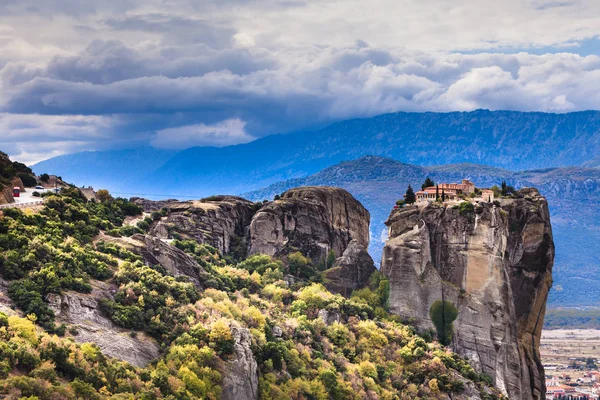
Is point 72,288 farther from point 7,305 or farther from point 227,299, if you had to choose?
point 227,299

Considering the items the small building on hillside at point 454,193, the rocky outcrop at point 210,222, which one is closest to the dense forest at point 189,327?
the rocky outcrop at point 210,222

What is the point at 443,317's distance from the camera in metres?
102

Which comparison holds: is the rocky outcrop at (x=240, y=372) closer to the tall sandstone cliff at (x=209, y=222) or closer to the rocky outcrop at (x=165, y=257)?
the rocky outcrop at (x=165, y=257)

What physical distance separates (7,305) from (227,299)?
90.6 ft

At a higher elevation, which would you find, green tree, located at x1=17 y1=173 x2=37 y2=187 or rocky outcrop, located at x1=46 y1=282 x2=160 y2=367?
green tree, located at x1=17 y1=173 x2=37 y2=187

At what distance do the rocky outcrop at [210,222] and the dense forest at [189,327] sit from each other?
3.56 m

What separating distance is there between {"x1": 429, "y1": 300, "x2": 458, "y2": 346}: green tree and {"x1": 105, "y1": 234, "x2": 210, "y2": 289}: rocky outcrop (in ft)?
100

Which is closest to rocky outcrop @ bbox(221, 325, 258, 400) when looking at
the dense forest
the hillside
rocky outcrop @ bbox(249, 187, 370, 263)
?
the dense forest

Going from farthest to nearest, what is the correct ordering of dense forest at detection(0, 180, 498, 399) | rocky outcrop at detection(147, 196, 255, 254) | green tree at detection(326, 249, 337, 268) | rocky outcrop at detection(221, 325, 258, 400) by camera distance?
green tree at detection(326, 249, 337, 268)
rocky outcrop at detection(147, 196, 255, 254)
rocky outcrop at detection(221, 325, 258, 400)
dense forest at detection(0, 180, 498, 399)

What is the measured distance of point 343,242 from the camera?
Result: 121 metres

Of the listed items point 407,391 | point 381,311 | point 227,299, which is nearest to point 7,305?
point 227,299

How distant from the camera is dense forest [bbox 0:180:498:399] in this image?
54688mm

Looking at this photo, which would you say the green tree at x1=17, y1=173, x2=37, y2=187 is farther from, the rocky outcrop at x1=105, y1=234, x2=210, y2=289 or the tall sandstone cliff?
the rocky outcrop at x1=105, y1=234, x2=210, y2=289

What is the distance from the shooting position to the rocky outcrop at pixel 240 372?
2544 inches
